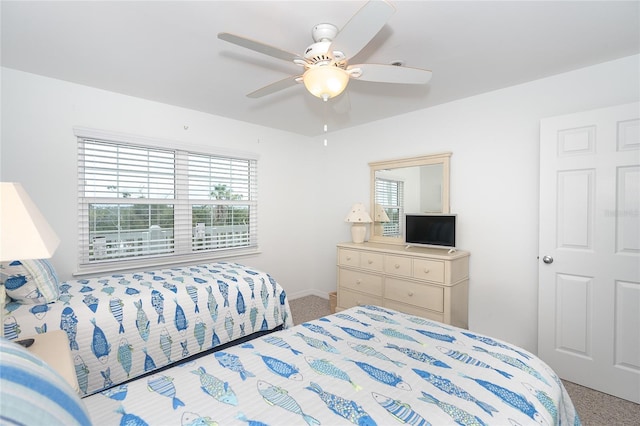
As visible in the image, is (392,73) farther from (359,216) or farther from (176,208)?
(176,208)

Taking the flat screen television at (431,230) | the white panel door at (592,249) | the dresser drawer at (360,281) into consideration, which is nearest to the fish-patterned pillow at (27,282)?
the dresser drawer at (360,281)

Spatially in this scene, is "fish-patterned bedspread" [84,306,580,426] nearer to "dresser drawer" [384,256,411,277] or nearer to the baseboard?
"dresser drawer" [384,256,411,277]

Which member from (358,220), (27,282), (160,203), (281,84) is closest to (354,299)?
(358,220)

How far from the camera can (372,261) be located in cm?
344

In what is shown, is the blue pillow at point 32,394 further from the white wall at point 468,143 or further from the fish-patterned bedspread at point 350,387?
the white wall at point 468,143

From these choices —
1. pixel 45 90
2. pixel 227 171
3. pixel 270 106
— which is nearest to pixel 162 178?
pixel 227 171

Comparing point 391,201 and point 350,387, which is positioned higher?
point 391,201

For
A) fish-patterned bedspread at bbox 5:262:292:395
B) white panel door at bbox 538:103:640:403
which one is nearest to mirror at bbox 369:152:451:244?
white panel door at bbox 538:103:640:403

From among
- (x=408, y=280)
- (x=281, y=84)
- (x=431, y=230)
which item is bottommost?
(x=408, y=280)

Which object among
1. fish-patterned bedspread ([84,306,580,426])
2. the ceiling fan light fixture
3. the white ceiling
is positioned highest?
the white ceiling

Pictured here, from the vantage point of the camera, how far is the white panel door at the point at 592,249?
216 centimetres

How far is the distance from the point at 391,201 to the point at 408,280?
1.07 meters

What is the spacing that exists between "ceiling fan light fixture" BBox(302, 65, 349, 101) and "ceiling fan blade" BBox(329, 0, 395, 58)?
10cm

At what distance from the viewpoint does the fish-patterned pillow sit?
1.88 meters
